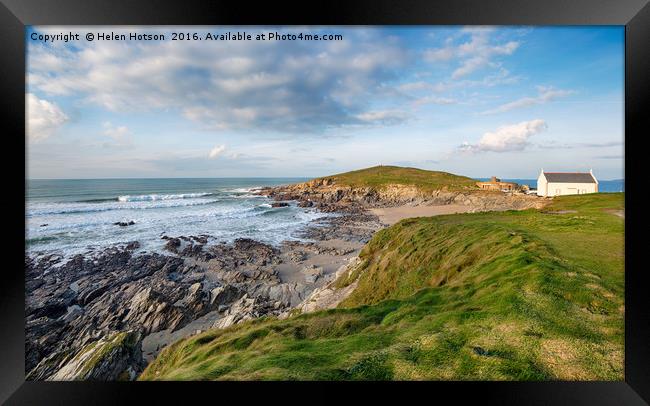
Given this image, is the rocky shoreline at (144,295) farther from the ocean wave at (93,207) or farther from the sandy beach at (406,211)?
the ocean wave at (93,207)

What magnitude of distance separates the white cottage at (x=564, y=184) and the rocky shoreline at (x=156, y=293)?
876mm

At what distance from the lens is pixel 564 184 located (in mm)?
9883

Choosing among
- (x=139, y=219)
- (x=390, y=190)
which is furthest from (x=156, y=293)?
(x=390, y=190)

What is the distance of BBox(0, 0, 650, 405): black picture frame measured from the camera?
154 inches

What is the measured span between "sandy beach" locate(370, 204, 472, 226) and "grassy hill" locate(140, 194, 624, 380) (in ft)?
41.6

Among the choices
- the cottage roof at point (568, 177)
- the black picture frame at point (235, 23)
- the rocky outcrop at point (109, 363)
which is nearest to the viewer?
the black picture frame at point (235, 23)

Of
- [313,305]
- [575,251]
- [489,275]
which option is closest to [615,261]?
[575,251]

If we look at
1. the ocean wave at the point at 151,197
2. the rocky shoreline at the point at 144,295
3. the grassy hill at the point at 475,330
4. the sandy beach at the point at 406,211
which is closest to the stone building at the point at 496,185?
the sandy beach at the point at 406,211

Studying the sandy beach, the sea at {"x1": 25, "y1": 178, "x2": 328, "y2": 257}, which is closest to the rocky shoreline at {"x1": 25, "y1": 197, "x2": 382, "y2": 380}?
the sea at {"x1": 25, "y1": 178, "x2": 328, "y2": 257}

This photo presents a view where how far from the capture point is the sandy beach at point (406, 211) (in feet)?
62.2

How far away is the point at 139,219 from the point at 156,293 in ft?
41.8

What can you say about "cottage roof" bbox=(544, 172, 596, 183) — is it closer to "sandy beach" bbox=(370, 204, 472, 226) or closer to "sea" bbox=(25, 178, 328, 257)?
"sandy beach" bbox=(370, 204, 472, 226)

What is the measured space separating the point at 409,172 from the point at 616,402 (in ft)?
70.1

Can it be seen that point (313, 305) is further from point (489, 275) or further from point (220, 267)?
point (220, 267)
